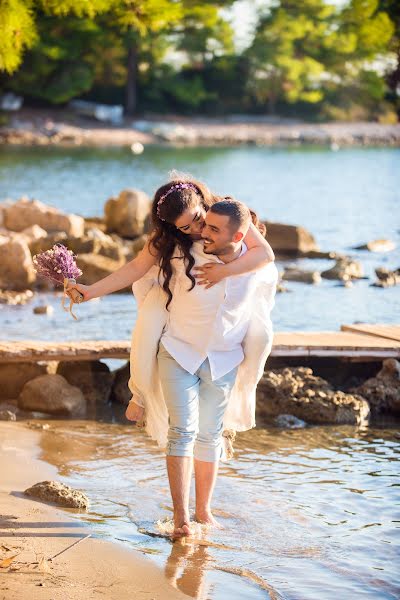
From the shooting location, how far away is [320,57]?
2906 inches

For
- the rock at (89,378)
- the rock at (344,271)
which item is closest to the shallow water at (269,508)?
the rock at (89,378)

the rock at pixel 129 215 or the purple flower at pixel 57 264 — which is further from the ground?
the rock at pixel 129 215

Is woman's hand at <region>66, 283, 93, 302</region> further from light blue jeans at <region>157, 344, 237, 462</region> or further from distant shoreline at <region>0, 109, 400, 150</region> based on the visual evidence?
distant shoreline at <region>0, 109, 400, 150</region>

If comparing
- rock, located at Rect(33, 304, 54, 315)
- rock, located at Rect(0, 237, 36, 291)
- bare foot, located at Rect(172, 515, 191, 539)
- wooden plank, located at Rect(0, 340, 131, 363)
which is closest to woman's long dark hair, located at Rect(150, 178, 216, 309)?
bare foot, located at Rect(172, 515, 191, 539)

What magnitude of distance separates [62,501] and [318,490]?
157 centimetres

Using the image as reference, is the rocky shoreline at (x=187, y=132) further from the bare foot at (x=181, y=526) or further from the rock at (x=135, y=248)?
the bare foot at (x=181, y=526)

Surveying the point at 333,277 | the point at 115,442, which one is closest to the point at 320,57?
the point at 333,277

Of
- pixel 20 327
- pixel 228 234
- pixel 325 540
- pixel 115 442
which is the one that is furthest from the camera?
pixel 20 327

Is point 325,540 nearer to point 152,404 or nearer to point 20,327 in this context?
point 152,404

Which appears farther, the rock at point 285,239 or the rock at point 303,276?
the rock at point 285,239

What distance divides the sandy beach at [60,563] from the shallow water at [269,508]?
126 mm

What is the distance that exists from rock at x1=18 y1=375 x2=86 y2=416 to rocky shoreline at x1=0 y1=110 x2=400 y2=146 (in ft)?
162

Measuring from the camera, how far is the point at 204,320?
502 centimetres

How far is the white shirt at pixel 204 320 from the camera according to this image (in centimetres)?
498
